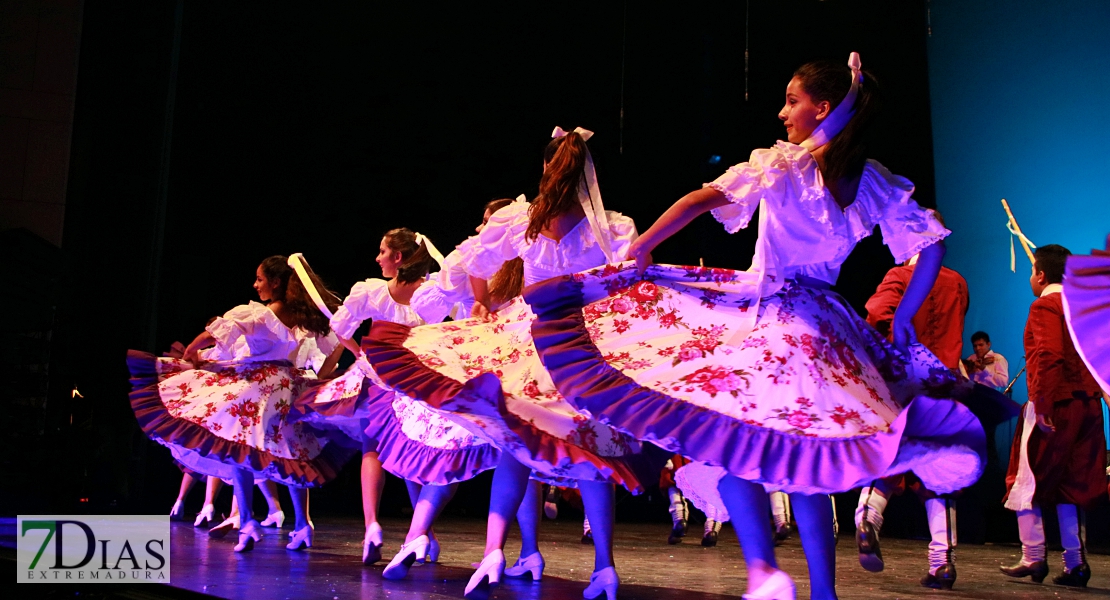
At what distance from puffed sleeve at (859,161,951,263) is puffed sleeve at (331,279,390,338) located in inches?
88.5

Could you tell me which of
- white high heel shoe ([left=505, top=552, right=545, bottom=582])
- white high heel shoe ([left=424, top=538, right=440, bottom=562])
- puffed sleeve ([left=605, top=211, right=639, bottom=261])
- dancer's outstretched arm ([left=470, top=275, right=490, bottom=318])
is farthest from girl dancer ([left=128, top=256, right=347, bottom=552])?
puffed sleeve ([left=605, top=211, right=639, bottom=261])

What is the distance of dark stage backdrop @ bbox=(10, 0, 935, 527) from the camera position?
634 cm

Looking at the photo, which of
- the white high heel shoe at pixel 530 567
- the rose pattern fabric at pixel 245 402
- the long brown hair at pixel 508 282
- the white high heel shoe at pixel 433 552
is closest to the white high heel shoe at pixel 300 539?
the rose pattern fabric at pixel 245 402

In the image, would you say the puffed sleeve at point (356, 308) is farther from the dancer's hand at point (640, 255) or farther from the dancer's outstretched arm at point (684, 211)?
Result: the dancer's outstretched arm at point (684, 211)

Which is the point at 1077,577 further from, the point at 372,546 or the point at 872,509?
the point at 372,546

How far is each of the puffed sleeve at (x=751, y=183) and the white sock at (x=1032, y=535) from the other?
2071 millimetres

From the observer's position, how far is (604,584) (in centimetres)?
247

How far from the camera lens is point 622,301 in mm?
2191

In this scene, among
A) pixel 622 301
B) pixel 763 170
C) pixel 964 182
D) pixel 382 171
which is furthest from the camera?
pixel 382 171

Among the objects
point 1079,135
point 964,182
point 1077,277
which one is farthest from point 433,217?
point 1077,277

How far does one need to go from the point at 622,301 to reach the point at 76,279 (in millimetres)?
5412

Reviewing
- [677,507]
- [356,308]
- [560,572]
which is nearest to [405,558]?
[560,572]

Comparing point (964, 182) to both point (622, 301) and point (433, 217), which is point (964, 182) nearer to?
point (433, 217)

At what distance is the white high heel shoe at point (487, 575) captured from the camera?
98.3 inches
